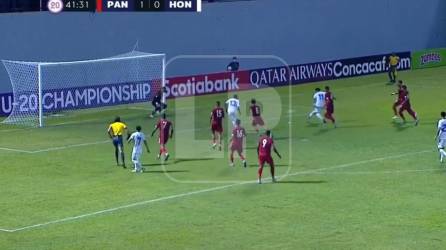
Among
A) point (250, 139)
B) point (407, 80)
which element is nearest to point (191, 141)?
point (250, 139)

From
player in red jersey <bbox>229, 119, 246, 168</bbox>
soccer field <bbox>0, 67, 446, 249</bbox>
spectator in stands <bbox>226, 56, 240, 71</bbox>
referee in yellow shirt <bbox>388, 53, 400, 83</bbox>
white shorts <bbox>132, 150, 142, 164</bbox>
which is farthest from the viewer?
referee in yellow shirt <bbox>388, 53, 400, 83</bbox>

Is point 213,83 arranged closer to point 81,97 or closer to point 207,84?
point 207,84

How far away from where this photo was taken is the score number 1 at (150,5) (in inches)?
1538

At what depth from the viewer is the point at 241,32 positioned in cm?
5922

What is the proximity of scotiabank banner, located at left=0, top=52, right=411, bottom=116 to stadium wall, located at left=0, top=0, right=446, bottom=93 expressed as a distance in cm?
141

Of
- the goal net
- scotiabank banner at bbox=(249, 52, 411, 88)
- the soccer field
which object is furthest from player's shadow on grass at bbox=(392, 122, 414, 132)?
scotiabank banner at bbox=(249, 52, 411, 88)

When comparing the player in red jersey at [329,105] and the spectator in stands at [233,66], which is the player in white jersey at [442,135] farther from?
the spectator in stands at [233,66]

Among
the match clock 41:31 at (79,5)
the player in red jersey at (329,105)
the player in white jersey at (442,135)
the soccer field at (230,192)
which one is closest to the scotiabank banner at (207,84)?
the soccer field at (230,192)

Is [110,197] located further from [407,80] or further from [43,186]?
[407,80]

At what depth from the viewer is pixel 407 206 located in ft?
96.7

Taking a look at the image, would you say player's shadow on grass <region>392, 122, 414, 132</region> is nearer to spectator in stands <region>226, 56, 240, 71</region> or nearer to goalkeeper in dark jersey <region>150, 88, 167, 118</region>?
goalkeeper in dark jersey <region>150, 88, 167, 118</region>

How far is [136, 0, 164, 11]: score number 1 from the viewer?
3906 cm

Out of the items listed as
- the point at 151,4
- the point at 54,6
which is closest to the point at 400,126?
the point at 151,4

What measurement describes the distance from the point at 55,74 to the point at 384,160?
19.5 m
